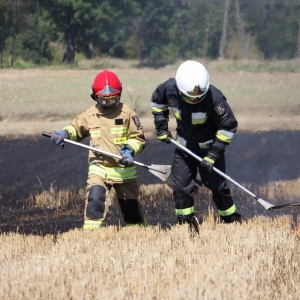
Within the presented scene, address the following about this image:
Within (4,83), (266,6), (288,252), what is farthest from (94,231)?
(4,83)

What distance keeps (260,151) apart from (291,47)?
2.18 metres

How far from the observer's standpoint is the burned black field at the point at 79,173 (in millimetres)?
11320

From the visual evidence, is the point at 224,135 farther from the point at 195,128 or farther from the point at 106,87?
the point at 106,87

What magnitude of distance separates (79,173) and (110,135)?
794 centimetres

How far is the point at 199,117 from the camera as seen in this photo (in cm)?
826

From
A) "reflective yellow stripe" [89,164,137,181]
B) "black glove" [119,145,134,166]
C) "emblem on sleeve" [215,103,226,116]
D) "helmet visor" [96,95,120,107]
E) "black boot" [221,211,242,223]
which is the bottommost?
"black boot" [221,211,242,223]

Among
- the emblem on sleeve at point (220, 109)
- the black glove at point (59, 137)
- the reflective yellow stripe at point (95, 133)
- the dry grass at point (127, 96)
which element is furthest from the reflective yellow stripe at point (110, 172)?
the dry grass at point (127, 96)

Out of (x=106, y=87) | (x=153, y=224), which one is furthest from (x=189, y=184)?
(x=153, y=224)

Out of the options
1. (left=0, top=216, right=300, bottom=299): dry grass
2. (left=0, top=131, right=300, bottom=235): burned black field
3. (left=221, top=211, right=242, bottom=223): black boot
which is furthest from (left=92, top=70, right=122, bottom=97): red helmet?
(left=0, top=131, right=300, bottom=235): burned black field

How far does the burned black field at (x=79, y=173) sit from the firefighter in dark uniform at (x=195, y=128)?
1915 millimetres

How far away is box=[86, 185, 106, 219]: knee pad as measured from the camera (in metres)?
8.27

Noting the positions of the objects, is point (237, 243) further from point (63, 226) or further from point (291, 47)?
point (291, 47)

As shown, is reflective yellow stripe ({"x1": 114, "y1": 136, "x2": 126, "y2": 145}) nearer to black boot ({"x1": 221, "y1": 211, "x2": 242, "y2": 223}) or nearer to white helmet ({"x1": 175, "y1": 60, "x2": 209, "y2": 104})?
white helmet ({"x1": 175, "y1": 60, "x2": 209, "y2": 104})

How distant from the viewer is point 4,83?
3241 centimetres
